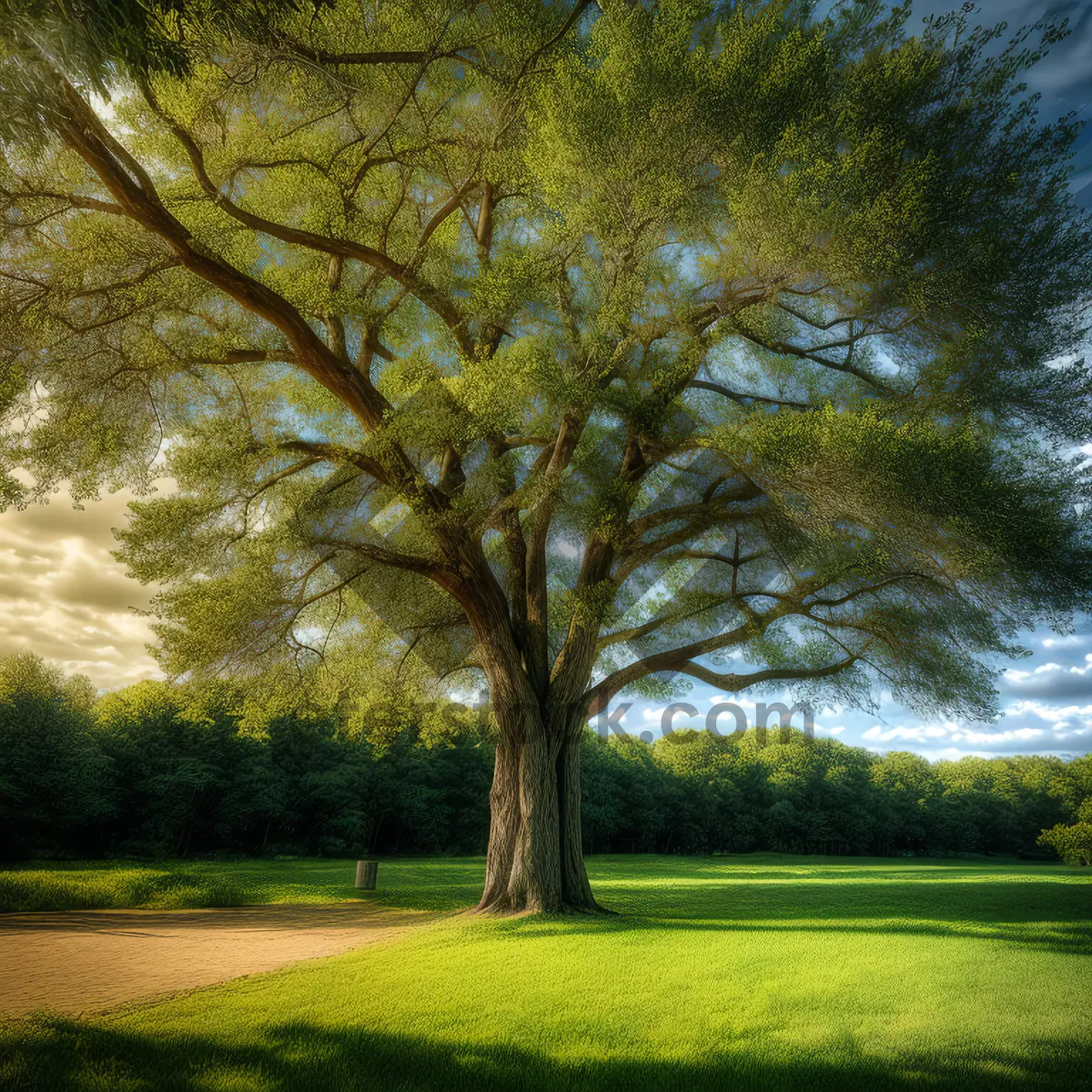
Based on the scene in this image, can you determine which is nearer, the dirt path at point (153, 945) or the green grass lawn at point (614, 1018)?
the green grass lawn at point (614, 1018)

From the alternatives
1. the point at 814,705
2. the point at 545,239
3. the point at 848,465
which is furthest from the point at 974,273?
the point at 814,705

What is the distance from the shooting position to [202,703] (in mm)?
13359

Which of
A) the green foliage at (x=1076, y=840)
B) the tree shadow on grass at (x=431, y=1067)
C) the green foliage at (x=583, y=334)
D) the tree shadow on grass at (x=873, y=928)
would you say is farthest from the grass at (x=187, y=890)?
the green foliage at (x=1076, y=840)

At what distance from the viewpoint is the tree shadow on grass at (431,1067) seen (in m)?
4.26

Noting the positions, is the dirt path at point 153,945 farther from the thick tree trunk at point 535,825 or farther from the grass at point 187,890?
the thick tree trunk at point 535,825

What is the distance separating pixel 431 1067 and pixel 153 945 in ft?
23.1

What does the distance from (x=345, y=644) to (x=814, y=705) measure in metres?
9.45

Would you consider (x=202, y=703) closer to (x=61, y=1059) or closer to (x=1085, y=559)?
(x=61, y=1059)

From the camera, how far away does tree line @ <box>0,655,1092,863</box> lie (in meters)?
25.9

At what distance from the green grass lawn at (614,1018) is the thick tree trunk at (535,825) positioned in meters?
1.01

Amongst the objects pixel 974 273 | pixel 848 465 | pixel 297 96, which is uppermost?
pixel 297 96

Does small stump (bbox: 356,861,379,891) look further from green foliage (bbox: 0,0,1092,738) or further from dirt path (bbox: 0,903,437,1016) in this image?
green foliage (bbox: 0,0,1092,738)

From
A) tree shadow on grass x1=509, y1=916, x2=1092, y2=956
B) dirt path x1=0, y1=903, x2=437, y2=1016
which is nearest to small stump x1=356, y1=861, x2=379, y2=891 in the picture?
dirt path x1=0, y1=903, x2=437, y2=1016

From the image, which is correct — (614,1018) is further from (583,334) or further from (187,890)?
(187,890)
